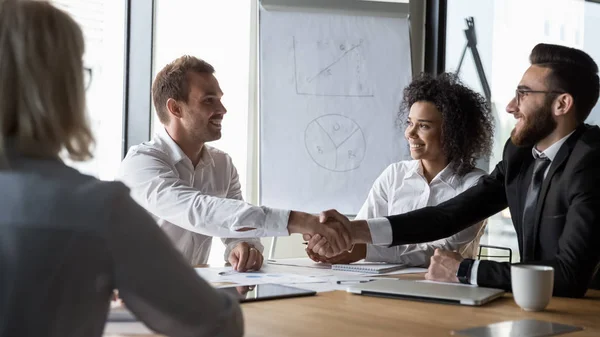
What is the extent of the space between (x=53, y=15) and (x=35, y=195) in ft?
0.80

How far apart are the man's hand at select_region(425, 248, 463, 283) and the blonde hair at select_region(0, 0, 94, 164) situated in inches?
50.4

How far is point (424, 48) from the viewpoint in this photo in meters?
4.39

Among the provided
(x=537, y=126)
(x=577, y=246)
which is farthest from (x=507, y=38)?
(x=577, y=246)

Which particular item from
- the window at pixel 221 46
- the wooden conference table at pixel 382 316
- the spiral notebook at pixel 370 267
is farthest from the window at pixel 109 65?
the wooden conference table at pixel 382 316

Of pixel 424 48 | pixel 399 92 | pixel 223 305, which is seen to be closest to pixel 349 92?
pixel 399 92

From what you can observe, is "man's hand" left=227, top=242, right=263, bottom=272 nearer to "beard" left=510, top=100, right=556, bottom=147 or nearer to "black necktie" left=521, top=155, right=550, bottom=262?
"black necktie" left=521, top=155, right=550, bottom=262

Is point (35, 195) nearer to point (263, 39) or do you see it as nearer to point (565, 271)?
point (565, 271)

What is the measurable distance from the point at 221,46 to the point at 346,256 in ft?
5.97

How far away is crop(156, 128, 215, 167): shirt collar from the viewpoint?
290cm

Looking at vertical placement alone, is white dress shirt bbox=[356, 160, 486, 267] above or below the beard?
below

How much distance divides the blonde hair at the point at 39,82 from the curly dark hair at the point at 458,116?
2302 millimetres

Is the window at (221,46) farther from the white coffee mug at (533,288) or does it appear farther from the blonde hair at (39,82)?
the blonde hair at (39,82)

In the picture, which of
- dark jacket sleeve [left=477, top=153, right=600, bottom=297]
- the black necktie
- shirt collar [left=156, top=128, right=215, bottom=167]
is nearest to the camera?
dark jacket sleeve [left=477, top=153, right=600, bottom=297]

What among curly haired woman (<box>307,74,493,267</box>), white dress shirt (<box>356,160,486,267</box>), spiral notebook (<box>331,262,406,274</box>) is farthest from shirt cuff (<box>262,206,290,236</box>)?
curly haired woman (<box>307,74,493,267</box>)
